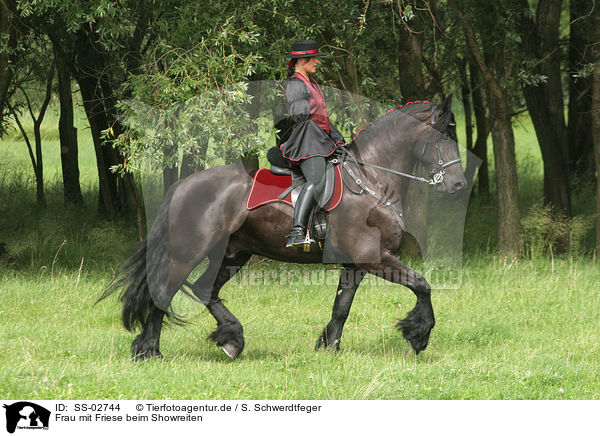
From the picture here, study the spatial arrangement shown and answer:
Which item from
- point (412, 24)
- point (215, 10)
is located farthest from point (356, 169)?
point (412, 24)

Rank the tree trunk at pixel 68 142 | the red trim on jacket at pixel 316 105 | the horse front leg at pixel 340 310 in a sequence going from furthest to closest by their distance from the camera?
1. the tree trunk at pixel 68 142
2. the horse front leg at pixel 340 310
3. the red trim on jacket at pixel 316 105

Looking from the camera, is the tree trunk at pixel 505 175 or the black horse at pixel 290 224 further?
the tree trunk at pixel 505 175

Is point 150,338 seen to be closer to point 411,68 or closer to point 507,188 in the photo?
point 507,188

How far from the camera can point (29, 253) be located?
12.7 meters

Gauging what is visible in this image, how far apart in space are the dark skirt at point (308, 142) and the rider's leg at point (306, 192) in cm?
7

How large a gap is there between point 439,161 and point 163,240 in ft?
9.23

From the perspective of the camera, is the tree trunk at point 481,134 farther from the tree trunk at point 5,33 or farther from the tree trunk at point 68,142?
the tree trunk at point 5,33

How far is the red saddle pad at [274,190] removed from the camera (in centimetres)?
665

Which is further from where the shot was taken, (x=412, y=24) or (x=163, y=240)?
(x=412, y=24)

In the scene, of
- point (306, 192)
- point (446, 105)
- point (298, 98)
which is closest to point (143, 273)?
point (306, 192)

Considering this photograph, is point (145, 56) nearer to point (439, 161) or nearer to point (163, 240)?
point (163, 240)

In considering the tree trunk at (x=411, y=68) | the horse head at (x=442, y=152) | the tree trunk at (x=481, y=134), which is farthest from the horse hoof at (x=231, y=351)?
the tree trunk at (x=481, y=134)
